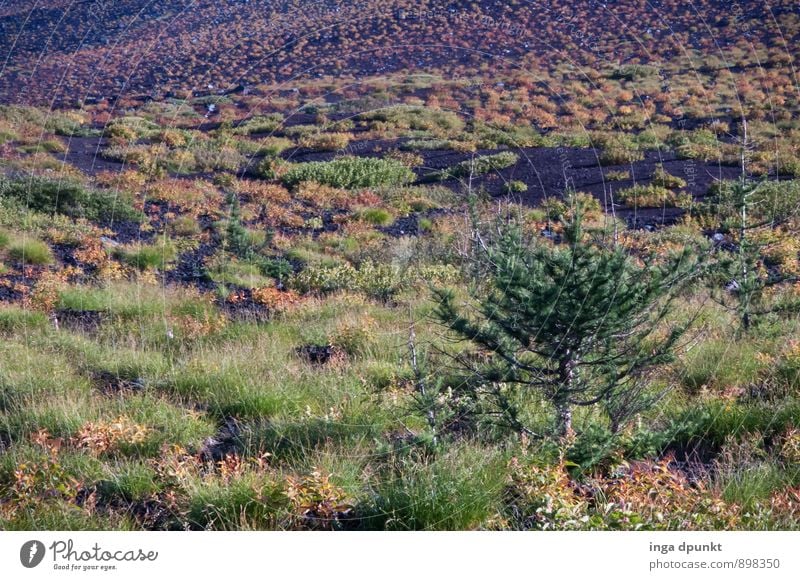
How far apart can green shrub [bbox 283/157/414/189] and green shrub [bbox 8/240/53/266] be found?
4.96 metres

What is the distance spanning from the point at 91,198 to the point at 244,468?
11.6 metres

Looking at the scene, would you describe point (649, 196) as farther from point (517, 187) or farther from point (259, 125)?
point (259, 125)

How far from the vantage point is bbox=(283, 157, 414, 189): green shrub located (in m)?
13.5

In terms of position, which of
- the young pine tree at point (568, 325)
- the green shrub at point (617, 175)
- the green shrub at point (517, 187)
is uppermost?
the young pine tree at point (568, 325)

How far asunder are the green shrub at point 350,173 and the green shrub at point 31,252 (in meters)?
4.96

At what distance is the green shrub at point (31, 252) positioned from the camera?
1000cm

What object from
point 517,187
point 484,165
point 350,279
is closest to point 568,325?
point 350,279

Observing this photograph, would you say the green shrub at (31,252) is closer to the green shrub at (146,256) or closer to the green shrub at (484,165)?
the green shrub at (146,256)

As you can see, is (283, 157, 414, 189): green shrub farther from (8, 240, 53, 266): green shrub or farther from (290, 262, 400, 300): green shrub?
(8, 240, 53, 266): green shrub

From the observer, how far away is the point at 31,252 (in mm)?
10031

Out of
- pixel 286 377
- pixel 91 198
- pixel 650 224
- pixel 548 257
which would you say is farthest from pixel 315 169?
pixel 548 257

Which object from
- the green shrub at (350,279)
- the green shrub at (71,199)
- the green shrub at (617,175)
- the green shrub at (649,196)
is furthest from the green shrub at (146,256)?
the green shrub at (617,175)

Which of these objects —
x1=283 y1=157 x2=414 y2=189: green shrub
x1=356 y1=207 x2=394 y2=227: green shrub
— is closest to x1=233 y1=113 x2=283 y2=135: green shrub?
x1=283 y1=157 x2=414 y2=189: green shrub

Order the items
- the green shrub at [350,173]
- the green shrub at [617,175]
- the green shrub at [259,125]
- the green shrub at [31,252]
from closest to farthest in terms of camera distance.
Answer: the green shrub at [31,252], the green shrub at [350,173], the green shrub at [617,175], the green shrub at [259,125]
